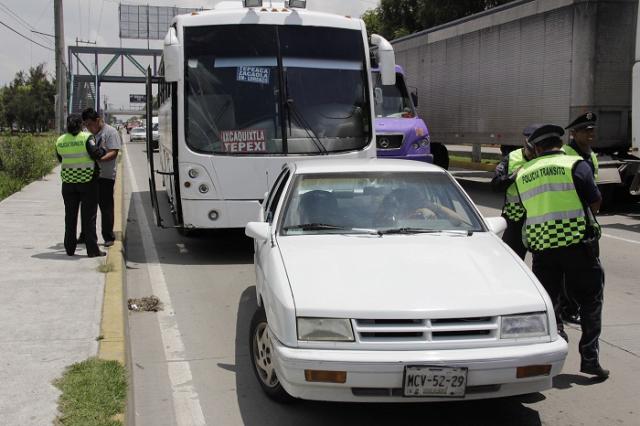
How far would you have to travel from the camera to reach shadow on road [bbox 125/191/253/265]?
9.33 meters

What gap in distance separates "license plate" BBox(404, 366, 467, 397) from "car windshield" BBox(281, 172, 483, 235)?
1.43m

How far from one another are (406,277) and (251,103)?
5375mm

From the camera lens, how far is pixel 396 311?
3793mm

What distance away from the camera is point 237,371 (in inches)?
203

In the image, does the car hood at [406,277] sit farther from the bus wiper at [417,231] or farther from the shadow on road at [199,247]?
the shadow on road at [199,247]

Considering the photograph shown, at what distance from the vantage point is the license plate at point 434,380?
366 centimetres

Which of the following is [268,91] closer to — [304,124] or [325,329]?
[304,124]

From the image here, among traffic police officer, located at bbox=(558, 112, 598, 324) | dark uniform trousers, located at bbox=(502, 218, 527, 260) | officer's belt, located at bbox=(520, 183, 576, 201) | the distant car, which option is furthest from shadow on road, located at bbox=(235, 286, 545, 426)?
the distant car

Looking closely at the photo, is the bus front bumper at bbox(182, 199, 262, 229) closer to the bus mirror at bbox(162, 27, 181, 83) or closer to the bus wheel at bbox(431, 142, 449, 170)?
the bus mirror at bbox(162, 27, 181, 83)

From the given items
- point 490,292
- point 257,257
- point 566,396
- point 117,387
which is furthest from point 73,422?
point 566,396

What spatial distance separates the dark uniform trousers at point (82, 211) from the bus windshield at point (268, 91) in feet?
4.42

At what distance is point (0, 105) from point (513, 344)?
9300 cm

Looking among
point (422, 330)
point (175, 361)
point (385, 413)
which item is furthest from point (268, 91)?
point (422, 330)

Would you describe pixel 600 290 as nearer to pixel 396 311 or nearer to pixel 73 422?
pixel 396 311
